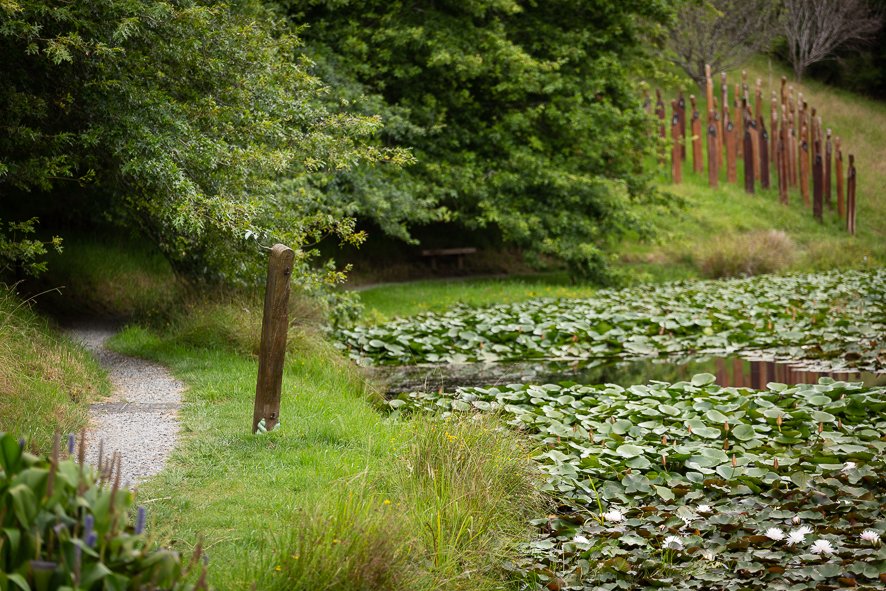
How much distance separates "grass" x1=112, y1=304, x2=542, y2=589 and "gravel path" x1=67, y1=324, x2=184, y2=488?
16 cm

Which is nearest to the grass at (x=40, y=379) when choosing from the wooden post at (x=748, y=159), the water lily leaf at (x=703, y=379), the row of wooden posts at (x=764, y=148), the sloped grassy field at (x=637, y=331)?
the sloped grassy field at (x=637, y=331)

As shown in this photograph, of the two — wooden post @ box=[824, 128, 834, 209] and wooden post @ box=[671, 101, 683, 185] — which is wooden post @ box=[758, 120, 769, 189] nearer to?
wooden post @ box=[824, 128, 834, 209]

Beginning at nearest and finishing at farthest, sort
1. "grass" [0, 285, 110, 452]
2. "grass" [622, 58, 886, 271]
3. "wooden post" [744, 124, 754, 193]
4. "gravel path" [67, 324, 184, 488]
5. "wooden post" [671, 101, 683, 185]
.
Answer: "gravel path" [67, 324, 184, 488] < "grass" [0, 285, 110, 452] < "grass" [622, 58, 886, 271] < "wooden post" [671, 101, 683, 185] < "wooden post" [744, 124, 754, 193]

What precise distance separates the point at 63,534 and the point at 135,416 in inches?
201

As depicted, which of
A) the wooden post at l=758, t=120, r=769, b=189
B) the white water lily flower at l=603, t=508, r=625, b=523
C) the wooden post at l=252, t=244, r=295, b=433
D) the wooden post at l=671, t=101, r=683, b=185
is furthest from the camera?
the wooden post at l=758, t=120, r=769, b=189

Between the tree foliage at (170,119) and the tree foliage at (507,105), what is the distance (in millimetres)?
5556

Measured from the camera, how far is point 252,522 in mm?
5117

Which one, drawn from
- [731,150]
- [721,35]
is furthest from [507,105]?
[721,35]

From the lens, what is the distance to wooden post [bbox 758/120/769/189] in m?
28.6

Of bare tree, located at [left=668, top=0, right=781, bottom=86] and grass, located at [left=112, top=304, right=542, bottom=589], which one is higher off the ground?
bare tree, located at [left=668, top=0, right=781, bottom=86]

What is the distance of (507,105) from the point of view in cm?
1889

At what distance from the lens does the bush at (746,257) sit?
21.4 metres

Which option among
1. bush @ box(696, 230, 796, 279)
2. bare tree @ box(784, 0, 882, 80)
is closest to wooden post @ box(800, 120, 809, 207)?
bush @ box(696, 230, 796, 279)

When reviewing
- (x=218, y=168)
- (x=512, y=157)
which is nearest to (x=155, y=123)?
(x=218, y=168)
